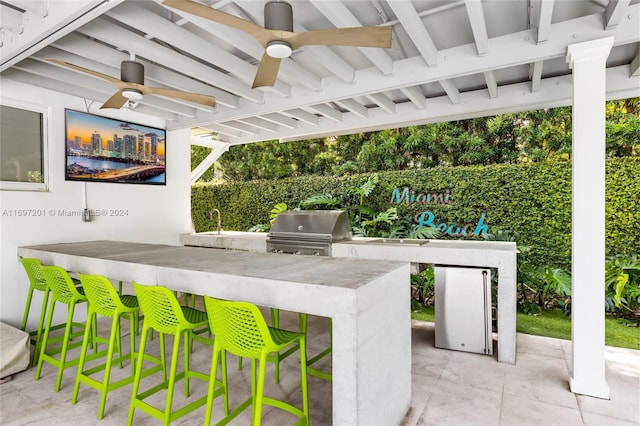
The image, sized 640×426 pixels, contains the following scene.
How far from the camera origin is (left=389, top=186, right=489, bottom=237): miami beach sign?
Answer: 536 cm

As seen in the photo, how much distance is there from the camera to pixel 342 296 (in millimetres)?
1828

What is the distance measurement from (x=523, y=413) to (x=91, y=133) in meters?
5.24

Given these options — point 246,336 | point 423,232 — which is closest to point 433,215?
point 423,232

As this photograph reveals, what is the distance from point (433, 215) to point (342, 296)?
423 cm

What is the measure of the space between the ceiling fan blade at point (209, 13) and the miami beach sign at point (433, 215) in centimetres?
428

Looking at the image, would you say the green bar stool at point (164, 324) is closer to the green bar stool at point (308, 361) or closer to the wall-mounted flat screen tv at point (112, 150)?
the green bar stool at point (308, 361)

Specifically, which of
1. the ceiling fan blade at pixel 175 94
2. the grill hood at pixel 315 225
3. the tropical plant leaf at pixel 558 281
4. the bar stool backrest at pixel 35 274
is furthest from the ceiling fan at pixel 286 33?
the tropical plant leaf at pixel 558 281

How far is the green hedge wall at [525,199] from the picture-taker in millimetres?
4574

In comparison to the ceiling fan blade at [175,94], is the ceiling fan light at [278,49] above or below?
below

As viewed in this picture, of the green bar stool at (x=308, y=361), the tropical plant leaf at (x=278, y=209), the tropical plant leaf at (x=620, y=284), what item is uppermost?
the tropical plant leaf at (x=278, y=209)

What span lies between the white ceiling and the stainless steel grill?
1441mm

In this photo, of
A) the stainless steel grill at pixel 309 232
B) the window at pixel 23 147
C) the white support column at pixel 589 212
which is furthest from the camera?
the stainless steel grill at pixel 309 232

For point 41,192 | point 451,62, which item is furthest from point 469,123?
point 41,192

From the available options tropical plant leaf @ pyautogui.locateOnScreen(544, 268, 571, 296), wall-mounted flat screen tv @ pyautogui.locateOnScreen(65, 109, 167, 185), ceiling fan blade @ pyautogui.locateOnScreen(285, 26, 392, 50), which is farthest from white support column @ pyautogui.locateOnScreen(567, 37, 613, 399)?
wall-mounted flat screen tv @ pyautogui.locateOnScreen(65, 109, 167, 185)
